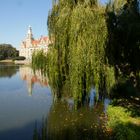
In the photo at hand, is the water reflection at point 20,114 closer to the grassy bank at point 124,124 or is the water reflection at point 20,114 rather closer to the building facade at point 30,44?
the grassy bank at point 124,124

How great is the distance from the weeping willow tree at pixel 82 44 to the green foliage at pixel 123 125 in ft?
7.80

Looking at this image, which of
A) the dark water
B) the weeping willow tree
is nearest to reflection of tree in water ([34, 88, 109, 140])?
the dark water

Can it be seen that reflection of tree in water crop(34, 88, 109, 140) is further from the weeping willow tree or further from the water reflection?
the weeping willow tree

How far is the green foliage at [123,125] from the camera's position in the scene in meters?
12.2

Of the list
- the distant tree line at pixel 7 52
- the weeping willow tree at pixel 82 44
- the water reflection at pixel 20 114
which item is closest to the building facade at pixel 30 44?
the distant tree line at pixel 7 52

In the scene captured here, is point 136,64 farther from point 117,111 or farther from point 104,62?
point 117,111

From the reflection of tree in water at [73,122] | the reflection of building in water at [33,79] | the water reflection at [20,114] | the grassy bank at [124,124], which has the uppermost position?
the grassy bank at [124,124]

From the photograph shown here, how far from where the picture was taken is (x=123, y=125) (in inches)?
540

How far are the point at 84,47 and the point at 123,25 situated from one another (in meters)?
2.89

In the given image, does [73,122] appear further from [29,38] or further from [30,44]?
[29,38]

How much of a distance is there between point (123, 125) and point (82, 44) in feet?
21.3

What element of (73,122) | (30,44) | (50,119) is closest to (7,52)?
(30,44)

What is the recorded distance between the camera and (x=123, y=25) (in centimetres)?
1933

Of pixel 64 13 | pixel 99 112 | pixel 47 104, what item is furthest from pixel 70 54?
pixel 47 104
